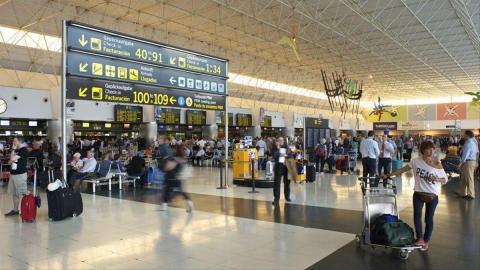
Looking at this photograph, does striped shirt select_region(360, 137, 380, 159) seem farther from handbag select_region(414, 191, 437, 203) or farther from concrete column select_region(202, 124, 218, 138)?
concrete column select_region(202, 124, 218, 138)

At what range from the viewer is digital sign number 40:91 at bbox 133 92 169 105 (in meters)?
8.69

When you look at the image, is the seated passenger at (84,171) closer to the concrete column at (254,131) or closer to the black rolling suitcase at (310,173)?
the black rolling suitcase at (310,173)

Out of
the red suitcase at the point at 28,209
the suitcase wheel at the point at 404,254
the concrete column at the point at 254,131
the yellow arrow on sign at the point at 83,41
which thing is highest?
the yellow arrow on sign at the point at 83,41

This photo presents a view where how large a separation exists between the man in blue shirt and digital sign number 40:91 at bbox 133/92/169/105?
7.40 m

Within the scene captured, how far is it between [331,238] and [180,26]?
19812 mm

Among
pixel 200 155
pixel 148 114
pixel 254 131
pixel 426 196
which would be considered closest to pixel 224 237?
pixel 426 196

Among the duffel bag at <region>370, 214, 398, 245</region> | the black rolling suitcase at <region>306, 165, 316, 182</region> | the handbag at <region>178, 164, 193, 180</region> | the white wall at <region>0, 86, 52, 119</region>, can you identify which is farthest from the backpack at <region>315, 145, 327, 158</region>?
the white wall at <region>0, 86, 52, 119</region>

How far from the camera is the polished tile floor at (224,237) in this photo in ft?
15.2

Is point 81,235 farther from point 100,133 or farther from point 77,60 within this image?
point 100,133

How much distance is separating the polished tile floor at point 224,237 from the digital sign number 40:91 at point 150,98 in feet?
7.67

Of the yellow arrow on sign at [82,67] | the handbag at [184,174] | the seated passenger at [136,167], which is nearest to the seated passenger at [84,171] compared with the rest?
the seated passenger at [136,167]

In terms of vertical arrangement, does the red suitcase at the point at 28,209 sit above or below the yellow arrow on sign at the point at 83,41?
below

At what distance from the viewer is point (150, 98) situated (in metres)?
9.02

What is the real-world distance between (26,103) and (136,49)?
11.6 m
